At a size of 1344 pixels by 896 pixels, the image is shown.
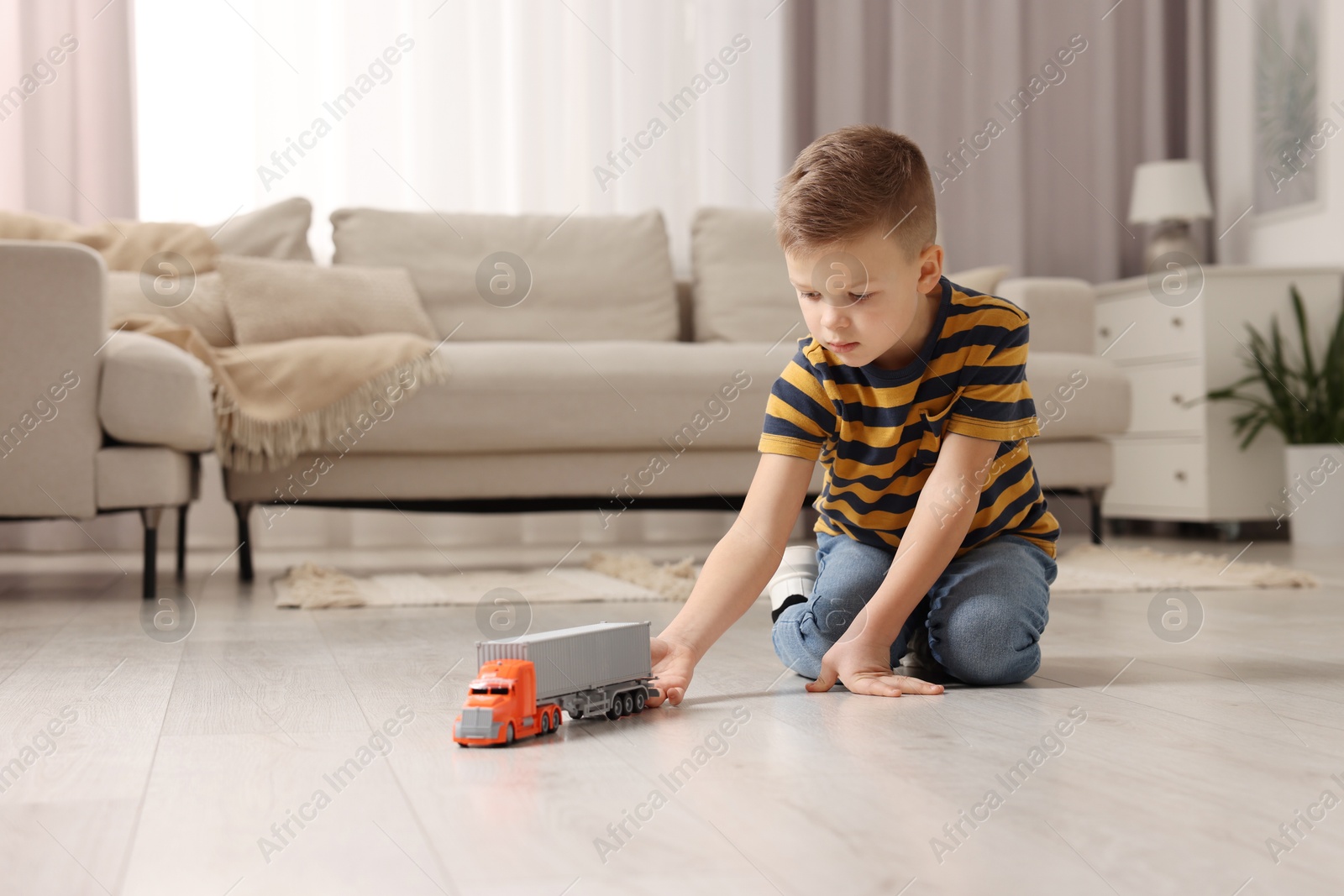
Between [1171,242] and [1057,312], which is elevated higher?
[1171,242]

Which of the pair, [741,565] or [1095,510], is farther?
[1095,510]

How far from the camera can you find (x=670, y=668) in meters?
1.16

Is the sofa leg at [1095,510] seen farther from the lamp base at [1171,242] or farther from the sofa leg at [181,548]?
the sofa leg at [181,548]

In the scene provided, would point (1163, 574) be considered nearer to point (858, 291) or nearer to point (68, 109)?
point (858, 291)

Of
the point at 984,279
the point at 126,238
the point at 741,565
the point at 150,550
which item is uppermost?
the point at 126,238

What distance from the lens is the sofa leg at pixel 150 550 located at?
206cm

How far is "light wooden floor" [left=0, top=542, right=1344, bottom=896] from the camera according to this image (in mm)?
652

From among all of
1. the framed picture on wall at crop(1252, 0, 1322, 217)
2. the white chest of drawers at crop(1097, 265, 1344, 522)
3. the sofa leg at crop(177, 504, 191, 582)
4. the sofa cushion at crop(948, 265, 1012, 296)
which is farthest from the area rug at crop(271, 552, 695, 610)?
the framed picture on wall at crop(1252, 0, 1322, 217)

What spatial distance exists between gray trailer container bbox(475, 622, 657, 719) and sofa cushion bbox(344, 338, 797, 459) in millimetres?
1541

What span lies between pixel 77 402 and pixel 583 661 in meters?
1.41

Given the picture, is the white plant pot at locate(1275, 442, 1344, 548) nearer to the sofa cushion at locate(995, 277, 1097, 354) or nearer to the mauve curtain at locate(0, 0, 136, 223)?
the sofa cushion at locate(995, 277, 1097, 354)

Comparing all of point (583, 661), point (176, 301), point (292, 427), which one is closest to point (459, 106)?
point (176, 301)

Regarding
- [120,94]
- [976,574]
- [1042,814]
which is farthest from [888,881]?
[120,94]

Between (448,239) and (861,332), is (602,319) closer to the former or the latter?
(448,239)
